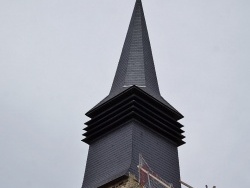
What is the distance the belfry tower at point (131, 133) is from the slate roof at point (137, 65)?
0.04 metres

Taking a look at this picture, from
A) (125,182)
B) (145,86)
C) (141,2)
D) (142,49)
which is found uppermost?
(141,2)

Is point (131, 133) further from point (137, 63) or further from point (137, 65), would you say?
point (137, 63)

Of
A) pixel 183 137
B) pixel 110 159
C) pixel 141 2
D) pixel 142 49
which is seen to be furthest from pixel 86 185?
pixel 141 2

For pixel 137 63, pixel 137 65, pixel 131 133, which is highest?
pixel 137 63

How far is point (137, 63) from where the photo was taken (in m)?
24.2

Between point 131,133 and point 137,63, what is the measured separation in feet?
14.2

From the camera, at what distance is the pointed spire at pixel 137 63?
2314 centimetres

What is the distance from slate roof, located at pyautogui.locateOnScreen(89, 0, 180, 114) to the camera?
75.2ft

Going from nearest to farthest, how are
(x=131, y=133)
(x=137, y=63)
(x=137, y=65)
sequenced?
(x=131, y=133), (x=137, y=65), (x=137, y=63)

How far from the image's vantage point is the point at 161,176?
20422 millimetres

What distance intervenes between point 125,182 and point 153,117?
338cm

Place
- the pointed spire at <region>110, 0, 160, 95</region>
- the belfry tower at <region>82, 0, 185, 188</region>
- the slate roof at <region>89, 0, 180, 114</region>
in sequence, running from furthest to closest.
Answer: the pointed spire at <region>110, 0, 160, 95</region> → the slate roof at <region>89, 0, 180, 114</region> → the belfry tower at <region>82, 0, 185, 188</region>

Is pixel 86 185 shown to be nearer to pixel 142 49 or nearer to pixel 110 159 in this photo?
pixel 110 159

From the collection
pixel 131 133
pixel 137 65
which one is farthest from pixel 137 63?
pixel 131 133
